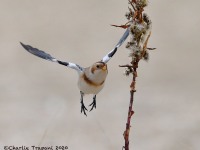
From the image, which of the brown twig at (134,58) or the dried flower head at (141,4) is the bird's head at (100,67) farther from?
the dried flower head at (141,4)

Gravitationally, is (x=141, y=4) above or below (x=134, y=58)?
above

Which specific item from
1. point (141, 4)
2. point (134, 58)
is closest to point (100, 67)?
point (134, 58)

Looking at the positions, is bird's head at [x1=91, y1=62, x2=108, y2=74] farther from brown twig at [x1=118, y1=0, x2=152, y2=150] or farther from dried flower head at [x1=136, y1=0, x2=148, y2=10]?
dried flower head at [x1=136, y1=0, x2=148, y2=10]

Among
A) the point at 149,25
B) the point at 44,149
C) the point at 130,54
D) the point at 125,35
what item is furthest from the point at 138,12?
the point at 44,149

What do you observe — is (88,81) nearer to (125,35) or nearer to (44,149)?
(125,35)

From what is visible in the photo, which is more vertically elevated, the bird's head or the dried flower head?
the dried flower head

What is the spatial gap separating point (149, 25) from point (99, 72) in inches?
17.2

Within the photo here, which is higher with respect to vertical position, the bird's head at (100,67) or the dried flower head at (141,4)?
the dried flower head at (141,4)

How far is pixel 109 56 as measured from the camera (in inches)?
118

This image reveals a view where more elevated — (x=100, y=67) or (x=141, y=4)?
(x=141, y=4)

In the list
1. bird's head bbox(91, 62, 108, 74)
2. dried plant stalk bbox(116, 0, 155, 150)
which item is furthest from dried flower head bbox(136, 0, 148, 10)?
bird's head bbox(91, 62, 108, 74)

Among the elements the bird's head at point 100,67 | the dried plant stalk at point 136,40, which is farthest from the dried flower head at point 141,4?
the bird's head at point 100,67

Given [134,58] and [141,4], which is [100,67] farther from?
[141,4]

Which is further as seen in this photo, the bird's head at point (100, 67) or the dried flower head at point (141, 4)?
the bird's head at point (100, 67)
